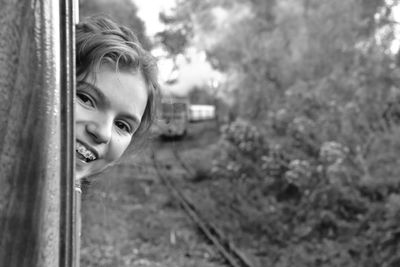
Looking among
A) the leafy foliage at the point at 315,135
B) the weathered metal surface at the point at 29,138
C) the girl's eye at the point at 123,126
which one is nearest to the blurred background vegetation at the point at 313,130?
the leafy foliage at the point at 315,135

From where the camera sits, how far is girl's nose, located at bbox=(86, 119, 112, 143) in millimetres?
1008

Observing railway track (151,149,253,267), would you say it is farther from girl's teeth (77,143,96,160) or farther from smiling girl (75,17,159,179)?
girl's teeth (77,143,96,160)

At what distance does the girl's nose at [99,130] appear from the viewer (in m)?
1.01

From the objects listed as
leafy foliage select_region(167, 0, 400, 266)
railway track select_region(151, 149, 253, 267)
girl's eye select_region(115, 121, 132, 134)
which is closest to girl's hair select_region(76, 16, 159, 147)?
girl's eye select_region(115, 121, 132, 134)

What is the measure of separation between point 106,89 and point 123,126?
0.52 ft

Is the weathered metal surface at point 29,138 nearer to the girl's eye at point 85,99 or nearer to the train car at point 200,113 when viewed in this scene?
the girl's eye at point 85,99

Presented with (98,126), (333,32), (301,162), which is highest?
(333,32)

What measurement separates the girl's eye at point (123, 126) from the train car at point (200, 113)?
30418 millimetres

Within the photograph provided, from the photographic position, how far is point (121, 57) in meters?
1.14

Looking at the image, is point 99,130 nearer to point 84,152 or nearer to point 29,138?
point 84,152

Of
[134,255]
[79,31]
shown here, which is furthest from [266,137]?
[79,31]

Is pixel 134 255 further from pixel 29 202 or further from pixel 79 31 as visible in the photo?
pixel 29 202

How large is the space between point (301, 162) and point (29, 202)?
1065 cm

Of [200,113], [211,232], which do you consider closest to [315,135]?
[211,232]
